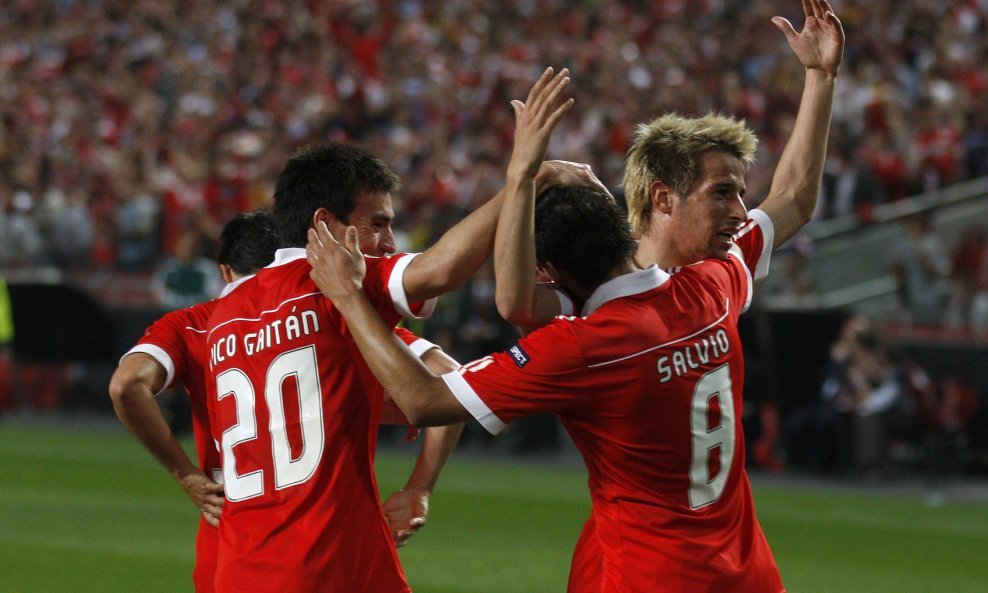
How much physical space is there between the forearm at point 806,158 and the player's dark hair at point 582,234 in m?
0.98

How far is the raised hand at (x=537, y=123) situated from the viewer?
11.6 ft

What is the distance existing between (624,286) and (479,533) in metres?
7.15

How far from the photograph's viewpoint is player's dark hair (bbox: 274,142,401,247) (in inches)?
155

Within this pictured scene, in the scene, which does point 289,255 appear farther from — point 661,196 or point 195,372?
point 661,196

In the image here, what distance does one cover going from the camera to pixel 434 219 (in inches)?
647

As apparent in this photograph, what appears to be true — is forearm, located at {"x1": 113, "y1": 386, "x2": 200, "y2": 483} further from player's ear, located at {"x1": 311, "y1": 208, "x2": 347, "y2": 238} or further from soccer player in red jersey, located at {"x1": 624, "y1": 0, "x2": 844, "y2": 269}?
soccer player in red jersey, located at {"x1": 624, "y1": 0, "x2": 844, "y2": 269}

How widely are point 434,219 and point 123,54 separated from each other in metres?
9.55

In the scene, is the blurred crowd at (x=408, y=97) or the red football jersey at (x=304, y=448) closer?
the red football jersey at (x=304, y=448)

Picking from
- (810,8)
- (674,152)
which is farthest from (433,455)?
(810,8)

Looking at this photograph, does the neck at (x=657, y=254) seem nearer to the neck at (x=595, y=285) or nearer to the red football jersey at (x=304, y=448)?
the neck at (x=595, y=285)

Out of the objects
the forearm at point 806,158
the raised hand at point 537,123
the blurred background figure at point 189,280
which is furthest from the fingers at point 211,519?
the blurred background figure at point 189,280

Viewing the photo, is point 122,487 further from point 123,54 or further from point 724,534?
point 123,54

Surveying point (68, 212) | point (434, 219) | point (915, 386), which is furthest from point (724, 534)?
point (68, 212)

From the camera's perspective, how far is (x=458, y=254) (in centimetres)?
364
